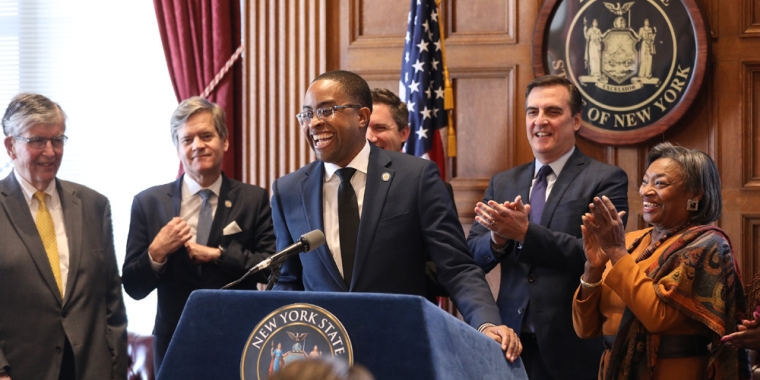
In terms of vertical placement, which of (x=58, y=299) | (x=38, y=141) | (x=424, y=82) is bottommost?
(x=58, y=299)

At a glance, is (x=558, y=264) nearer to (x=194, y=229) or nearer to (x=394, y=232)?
(x=394, y=232)

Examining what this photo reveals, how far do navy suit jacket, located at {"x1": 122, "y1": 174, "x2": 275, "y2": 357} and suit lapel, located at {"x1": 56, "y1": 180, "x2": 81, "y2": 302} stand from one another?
254 millimetres

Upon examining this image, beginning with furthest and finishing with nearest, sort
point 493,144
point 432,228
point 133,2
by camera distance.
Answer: point 133,2, point 493,144, point 432,228

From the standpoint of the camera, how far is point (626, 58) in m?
4.68

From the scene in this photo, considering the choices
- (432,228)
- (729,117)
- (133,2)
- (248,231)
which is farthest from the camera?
(133,2)

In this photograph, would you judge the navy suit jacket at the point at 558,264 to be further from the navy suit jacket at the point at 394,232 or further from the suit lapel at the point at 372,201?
the suit lapel at the point at 372,201

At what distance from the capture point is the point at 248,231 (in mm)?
3844

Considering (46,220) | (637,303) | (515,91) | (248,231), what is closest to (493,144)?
(515,91)

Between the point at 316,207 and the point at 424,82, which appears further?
the point at 424,82

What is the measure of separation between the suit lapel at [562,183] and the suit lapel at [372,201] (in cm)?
85

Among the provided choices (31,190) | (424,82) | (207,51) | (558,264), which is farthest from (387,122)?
(207,51)

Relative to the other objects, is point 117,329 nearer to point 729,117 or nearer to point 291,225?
point 291,225

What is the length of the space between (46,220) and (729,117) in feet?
11.1

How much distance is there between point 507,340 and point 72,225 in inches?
81.3
